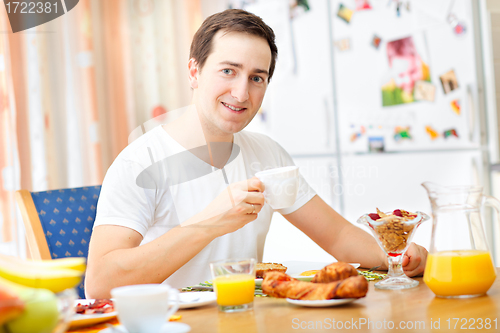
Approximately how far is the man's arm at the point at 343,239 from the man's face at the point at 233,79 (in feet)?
1.06

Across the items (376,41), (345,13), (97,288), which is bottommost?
(97,288)

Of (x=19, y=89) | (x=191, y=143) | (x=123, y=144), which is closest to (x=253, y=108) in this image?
(x=191, y=143)

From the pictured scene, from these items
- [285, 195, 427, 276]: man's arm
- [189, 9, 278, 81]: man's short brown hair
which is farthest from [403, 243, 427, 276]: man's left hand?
[189, 9, 278, 81]: man's short brown hair

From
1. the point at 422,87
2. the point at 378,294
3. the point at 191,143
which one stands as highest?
the point at 422,87

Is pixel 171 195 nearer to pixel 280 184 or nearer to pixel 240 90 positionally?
pixel 240 90

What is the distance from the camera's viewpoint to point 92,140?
2.58 metres

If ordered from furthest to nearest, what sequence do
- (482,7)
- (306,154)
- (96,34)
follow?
(306,154), (96,34), (482,7)

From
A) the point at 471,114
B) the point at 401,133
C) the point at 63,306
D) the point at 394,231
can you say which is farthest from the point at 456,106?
the point at 63,306

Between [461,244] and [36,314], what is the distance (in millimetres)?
636

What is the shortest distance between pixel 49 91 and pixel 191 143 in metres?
1.32

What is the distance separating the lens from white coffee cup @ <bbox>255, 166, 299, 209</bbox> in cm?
95

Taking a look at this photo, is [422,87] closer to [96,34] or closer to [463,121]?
[463,121]

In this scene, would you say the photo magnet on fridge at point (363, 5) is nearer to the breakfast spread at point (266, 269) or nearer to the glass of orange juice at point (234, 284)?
the breakfast spread at point (266, 269)

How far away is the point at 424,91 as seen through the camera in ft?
8.77
